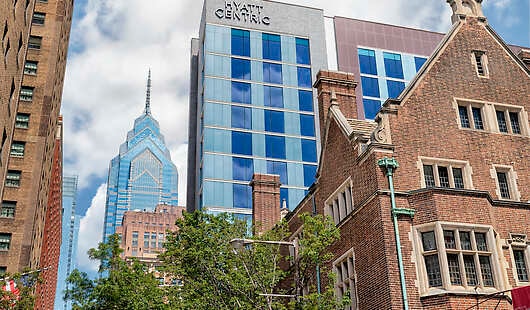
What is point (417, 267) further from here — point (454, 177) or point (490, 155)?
point (490, 155)

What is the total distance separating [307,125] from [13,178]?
1571 inches

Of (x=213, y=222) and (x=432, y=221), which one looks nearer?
(x=432, y=221)

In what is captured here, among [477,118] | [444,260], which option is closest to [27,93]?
[477,118]

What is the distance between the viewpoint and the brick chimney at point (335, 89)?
32125mm

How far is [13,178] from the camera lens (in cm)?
6969

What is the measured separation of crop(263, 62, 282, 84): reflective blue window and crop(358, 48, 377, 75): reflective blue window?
1398 centimetres

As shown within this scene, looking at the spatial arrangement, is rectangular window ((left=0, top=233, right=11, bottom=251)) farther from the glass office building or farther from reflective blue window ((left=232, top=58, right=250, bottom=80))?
reflective blue window ((left=232, top=58, right=250, bottom=80))

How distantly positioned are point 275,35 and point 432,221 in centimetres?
7410

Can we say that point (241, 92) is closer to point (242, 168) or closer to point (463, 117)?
point (242, 168)

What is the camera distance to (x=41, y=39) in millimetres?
76688

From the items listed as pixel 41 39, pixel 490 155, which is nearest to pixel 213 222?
pixel 490 155

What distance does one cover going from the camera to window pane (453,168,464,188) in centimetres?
2639

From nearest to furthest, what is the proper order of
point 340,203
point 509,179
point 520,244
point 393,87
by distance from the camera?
point 520,244, point 509,179, point 340,203, point 393,87

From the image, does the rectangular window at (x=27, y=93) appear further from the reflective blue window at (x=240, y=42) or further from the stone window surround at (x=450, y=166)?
the stone window surround at (x=450, y=166)
